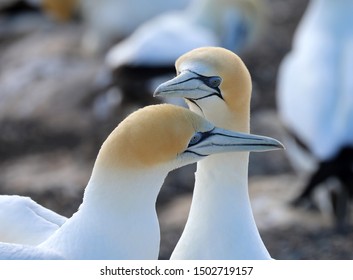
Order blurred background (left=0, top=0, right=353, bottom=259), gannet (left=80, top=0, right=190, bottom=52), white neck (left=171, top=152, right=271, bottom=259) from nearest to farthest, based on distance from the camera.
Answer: white neck (left=171, top=152, right=271, bottom=259), blurred background (left=0, top=0, right=353, bottom=259), gannet (left=80, top=0, right=190, bottom=52)

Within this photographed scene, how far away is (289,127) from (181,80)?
4089 mm

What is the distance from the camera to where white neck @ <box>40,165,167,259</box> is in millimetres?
3516

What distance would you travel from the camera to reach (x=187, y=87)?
368cm

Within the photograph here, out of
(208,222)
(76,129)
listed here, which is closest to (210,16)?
(76,129)

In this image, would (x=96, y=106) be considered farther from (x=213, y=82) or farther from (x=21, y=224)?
(x=213, y=82)

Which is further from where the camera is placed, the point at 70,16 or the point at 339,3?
the point at 70,16

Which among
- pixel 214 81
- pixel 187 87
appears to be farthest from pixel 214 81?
pixel 187 87

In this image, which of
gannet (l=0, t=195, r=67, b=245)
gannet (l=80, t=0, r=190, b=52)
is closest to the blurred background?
gannet (l=80, t=0, r=190, b=52)

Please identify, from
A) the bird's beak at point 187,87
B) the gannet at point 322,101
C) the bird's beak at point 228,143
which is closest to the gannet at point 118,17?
the gannet at point 322,101

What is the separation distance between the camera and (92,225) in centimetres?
354

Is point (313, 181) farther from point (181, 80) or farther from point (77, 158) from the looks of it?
point (181, 80)

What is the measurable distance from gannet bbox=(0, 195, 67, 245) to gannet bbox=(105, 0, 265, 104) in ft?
15.8

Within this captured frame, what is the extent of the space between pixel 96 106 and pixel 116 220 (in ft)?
20.2

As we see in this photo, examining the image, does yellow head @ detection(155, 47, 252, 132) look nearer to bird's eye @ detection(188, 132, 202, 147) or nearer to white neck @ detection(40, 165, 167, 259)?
bird's eye @ detection(188, 132, 202, 147)
